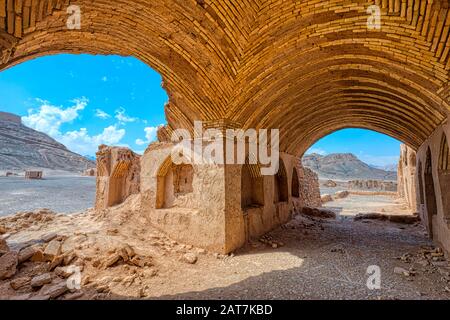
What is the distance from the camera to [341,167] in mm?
74875

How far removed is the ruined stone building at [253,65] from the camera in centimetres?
407

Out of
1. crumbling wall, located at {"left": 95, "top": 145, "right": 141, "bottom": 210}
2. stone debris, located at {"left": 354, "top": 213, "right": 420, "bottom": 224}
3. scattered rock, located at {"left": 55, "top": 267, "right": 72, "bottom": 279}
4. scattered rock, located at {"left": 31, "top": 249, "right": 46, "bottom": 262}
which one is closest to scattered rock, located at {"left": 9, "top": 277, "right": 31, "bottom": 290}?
scattered rock, located at {"left": 55, "top": 267, "right": 72, "bottom": 279}

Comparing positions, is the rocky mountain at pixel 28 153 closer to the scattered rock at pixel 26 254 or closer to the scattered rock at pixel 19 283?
the scattered rock at pixel 26 254

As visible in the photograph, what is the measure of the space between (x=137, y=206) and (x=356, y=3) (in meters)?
10.1

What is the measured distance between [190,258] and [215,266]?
0.76 metres

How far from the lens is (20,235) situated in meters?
7.52

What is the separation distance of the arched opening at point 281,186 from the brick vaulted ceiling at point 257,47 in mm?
4383

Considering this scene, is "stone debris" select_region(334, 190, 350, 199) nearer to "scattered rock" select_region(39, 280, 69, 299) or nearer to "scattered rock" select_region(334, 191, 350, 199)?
"scattered rock" select_region(334, 191, 350, 199)

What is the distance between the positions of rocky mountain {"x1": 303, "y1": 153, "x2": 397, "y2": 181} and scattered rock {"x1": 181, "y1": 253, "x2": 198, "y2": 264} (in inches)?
2634

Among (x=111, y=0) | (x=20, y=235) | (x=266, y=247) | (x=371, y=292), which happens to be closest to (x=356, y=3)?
(x=111, y=0)

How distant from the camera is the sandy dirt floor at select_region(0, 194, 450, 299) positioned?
457 cm

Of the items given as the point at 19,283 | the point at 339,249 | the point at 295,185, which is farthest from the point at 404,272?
the point at 295,185

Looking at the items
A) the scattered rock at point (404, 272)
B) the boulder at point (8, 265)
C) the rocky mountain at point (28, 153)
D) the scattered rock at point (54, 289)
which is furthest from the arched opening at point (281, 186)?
the rocky mountain at point (28, 153)
